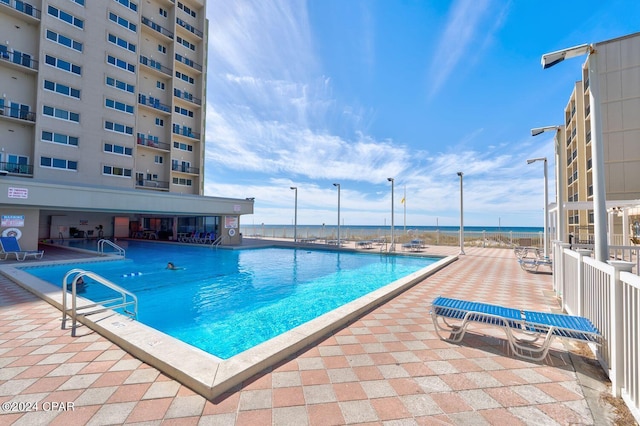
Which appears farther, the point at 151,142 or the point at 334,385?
the point at 151,142

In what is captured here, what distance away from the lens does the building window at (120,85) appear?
68.6 feet

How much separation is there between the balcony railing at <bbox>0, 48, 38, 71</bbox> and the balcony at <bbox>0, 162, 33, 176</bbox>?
642cm

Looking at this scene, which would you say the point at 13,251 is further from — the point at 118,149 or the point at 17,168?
the point at 118,149

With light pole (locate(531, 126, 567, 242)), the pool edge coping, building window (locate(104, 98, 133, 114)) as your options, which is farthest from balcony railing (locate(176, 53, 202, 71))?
light pole (locate(531, 126, 567, 242))

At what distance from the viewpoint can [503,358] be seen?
3.08 meters

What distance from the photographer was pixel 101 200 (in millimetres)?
13539

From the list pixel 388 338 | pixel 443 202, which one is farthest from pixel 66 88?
pixel 443 202

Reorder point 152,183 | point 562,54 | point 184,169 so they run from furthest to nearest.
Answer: point 184,169
point 152,183
point 562,54

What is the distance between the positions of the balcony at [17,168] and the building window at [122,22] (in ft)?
42.8

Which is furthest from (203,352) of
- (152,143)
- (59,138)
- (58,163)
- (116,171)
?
(152,143)

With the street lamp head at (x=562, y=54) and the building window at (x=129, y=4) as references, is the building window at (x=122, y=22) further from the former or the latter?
the street lamp head at (x=562, y=54)

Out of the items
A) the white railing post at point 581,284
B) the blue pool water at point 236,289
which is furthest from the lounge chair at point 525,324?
the blue pool water at point 236,289

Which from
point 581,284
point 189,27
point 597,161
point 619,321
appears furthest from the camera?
point 189,27

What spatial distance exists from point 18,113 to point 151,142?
8.09 metres
